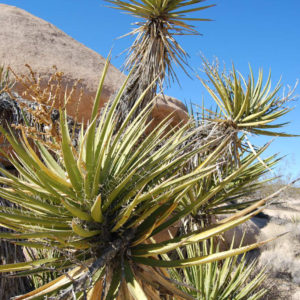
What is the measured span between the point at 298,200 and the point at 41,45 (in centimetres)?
1472

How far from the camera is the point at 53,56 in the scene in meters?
6.95

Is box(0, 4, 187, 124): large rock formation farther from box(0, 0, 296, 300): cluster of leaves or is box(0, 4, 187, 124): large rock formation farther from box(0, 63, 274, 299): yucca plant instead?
box(0, 63, 274, 299): yucca plant

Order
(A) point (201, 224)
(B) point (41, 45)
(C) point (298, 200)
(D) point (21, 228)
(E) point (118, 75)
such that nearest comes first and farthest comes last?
(D) point (21, 228) < (A) point (201, 224) < (B) point (41, 45) < (E) point (118, 75) < (C) point (298, 200)

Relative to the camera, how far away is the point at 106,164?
6.60 ft

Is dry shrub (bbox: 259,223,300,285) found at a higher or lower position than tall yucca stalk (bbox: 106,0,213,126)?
lower

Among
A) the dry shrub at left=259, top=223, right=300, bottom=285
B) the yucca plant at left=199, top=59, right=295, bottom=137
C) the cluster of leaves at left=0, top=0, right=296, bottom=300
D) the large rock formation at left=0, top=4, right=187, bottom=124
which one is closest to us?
the cluster of leaves at left=0, top=0, right=296, bottom=300

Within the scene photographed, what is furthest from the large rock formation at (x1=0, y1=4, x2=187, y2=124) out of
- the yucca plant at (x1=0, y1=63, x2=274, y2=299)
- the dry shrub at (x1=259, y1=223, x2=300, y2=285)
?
the dry shrub at (x1=259, y1=223, x2=300, y2=285)

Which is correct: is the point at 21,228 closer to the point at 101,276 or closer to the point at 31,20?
the point at 101,276

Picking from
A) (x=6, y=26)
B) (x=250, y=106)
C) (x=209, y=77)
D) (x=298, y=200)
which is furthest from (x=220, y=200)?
(x=298, y=200)

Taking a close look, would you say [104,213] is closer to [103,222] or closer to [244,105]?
[103,222]

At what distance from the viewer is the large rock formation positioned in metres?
6.42

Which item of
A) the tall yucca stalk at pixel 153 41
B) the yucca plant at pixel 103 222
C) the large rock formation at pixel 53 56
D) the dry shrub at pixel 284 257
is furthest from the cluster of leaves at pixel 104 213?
the dry shrub at pixel 284 257

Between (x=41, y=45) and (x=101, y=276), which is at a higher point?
(x=41, y=45)

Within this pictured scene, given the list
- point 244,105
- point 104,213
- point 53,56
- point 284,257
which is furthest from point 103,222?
point 284,257
